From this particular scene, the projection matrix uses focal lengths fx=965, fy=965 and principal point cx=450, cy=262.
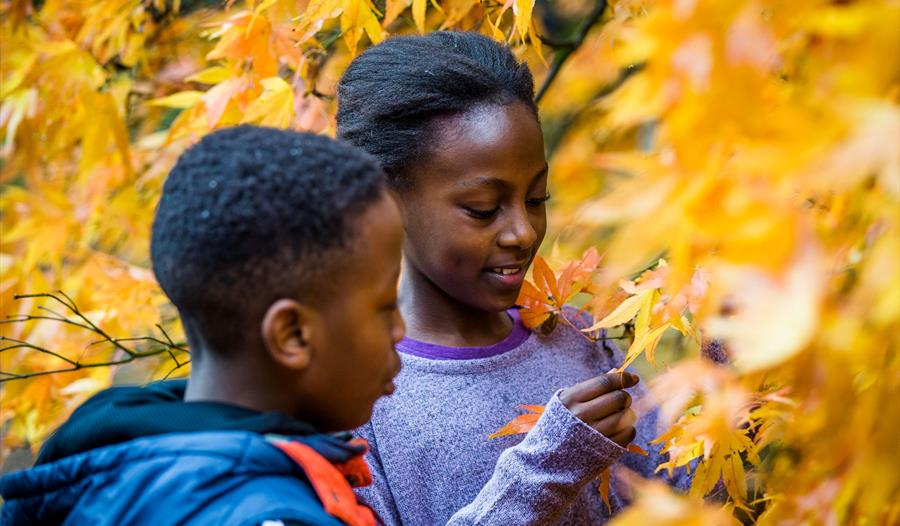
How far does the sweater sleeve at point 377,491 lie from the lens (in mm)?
1333

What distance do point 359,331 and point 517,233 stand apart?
1.42ft

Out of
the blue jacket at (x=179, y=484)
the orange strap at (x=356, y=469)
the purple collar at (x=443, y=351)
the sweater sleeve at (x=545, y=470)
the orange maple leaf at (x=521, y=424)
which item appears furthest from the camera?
the purple collar at (x=443, y=351)

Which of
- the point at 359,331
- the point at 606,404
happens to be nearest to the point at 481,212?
the point at 606,404

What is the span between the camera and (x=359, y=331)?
1015 mm

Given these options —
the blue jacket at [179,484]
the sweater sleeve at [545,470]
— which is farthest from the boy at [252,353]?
the sweater sleeve at [545,470]

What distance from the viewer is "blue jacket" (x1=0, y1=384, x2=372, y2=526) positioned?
90 cm

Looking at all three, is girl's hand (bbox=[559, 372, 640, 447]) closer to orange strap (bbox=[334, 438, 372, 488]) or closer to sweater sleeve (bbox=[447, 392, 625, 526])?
sweater sleeve (bbox=[447, 392, 625, 526])

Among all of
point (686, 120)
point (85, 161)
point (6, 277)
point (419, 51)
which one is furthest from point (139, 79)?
point (686, 120)

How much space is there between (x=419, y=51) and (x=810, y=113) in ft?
3.04

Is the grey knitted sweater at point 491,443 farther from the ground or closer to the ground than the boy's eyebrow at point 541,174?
closer to the ground

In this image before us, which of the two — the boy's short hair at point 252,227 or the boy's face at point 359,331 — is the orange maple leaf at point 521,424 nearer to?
the boy's face at point 359,331

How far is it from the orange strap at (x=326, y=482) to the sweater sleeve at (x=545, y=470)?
0.30 metres

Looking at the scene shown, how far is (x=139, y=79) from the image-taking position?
2906 millimetres

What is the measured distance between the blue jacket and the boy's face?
0.31 feet
